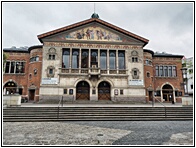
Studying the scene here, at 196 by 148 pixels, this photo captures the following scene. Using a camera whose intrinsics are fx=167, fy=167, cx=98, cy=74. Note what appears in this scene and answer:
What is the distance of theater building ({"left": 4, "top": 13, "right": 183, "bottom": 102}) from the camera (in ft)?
77.7

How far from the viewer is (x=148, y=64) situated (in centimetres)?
2838

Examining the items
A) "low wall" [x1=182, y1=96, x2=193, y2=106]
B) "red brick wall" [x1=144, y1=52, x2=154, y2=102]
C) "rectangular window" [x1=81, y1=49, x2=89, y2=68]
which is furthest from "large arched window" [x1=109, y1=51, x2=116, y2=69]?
"low wall" [x1=182, y1=96, x2=193, y2=106]

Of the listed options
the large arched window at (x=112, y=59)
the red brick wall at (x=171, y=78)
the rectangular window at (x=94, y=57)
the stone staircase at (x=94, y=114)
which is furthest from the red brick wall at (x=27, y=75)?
the red brick wall at (x=171, y=78)

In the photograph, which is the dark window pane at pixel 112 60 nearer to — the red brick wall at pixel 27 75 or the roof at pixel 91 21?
the roof at pixel 91 21

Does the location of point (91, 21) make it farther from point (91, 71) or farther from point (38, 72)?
point (38, 72)

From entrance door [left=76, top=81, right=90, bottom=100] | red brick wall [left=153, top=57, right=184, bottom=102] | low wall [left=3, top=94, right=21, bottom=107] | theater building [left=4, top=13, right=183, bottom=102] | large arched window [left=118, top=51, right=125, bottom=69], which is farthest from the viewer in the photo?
red brick wall [left=153, top=57, right=184, bottom=102]

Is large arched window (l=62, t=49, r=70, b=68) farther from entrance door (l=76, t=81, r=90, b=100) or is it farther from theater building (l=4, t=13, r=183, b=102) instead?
entrance door (l=76, t=81, r=90, b=100)

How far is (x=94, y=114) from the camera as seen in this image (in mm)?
13078

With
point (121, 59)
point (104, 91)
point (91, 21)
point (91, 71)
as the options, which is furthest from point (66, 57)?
point (121, 59)

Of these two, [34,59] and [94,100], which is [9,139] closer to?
[94,100]

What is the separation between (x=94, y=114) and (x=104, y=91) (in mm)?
11565

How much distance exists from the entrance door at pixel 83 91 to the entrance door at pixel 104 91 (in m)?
1.75

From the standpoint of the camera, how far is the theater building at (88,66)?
23.7 meters

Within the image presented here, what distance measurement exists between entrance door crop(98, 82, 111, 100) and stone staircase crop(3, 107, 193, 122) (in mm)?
10326
